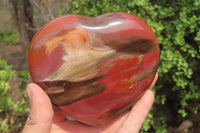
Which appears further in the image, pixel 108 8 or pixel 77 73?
pixel 108 8

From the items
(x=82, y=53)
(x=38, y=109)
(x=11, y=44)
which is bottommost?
(x=11, y=44)

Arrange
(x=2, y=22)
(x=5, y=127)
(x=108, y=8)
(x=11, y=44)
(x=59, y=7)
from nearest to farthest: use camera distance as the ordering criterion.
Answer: (x=108, y=8), (x=5, y=127), (x=59, y=7), (x=11, y=44), (x=2, y=22)

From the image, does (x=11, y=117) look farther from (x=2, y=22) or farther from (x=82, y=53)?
(x=2, y=22)

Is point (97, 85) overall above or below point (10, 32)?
above

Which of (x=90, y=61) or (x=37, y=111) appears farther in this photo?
(x=90, y=61)

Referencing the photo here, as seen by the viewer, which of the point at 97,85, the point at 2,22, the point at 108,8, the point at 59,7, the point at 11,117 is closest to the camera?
the point at 97,85

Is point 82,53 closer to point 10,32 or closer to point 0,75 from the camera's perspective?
point 0,75

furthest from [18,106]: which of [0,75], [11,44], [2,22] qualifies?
[2,22]
